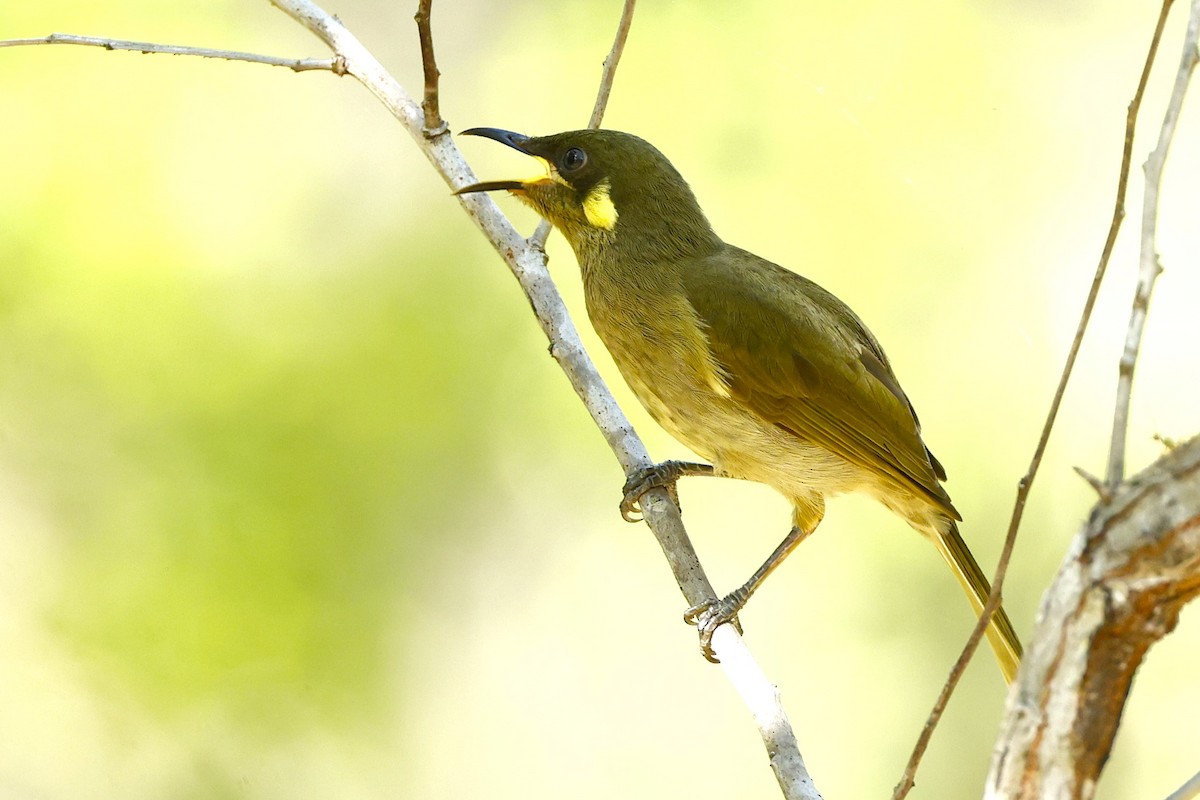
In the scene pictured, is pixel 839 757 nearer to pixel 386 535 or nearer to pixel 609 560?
pixel 609 560

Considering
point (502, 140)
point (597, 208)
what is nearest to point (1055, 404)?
point (597, 208)

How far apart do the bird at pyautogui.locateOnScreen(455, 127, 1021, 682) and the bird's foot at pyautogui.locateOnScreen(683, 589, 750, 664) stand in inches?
0.6

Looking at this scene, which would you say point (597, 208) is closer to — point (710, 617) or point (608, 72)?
point (608, 72)

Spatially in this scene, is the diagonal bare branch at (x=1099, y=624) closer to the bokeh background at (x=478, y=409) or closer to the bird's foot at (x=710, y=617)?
the bird's foot at (x=710, y=617)

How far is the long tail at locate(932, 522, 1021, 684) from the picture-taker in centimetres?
318

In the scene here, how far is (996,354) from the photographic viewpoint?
5.79m

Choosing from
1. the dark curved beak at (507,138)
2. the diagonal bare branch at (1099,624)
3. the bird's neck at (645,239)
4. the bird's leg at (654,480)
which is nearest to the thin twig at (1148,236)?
the diagonal bare branch at (1099,624)

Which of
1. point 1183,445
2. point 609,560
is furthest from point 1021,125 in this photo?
point 1183,445

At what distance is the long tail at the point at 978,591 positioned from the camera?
10.4ft

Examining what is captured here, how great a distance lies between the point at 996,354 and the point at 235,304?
3.63 meters

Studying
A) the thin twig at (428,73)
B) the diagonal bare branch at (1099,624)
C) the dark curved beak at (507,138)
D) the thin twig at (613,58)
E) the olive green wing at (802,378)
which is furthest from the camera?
the dark curved beak at (507,138)

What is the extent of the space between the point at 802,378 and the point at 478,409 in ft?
9.44

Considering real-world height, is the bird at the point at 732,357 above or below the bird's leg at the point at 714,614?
above

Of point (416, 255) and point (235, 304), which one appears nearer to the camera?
point (235, 304)
